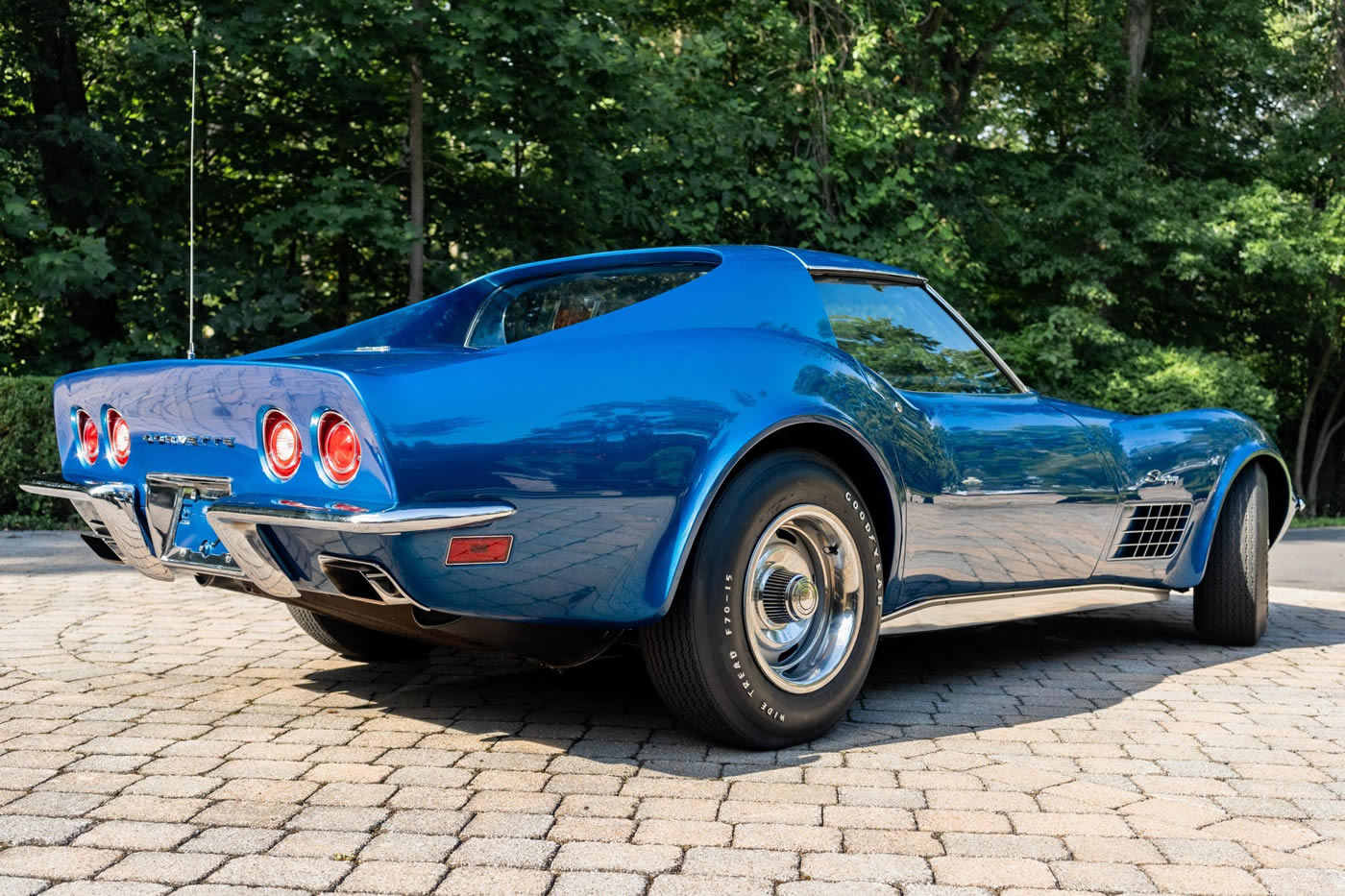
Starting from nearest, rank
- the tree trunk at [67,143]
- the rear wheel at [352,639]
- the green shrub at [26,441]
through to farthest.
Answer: the rear wheel at [352,639]
the green shrub at [26,441]
the tree trunk at [67,143]

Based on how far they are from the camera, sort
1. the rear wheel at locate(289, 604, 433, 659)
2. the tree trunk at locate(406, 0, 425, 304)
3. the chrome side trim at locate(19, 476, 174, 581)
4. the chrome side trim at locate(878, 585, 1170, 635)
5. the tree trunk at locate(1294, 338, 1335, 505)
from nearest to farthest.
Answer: the chrome side trim at locate(19, 476, 174, 581) < the chrome side trim at locate(878, 585, 1170, 635) < the rear wheel at locate(289, 604, 433, 659) < the tree trunk at locate(406, 0, 425, 304) < the tree trunk at locate(1294, 338, 1335, 505)

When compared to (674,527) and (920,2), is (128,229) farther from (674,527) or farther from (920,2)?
(674,527)

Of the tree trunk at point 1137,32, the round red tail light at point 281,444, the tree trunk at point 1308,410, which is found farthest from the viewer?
the tree trunk at point 1308,410

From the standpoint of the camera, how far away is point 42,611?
6.21m

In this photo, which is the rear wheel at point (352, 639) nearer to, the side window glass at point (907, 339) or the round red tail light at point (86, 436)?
A: the round red tail light at point (86, 436)

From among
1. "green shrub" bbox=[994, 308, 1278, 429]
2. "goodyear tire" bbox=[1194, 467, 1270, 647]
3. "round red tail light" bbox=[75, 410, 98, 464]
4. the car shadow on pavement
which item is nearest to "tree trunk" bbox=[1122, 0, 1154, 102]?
"green shrub" bbox=[994, 308, 1278, 429]

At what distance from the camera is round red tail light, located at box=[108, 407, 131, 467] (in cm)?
383

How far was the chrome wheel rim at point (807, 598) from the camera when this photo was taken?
3.81 meters

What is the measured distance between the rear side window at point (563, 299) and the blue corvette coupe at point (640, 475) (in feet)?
0.04

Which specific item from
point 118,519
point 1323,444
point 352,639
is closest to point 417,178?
point 352,639

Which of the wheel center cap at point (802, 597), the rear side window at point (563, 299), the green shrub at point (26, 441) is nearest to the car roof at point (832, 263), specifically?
the rear side window at point (563, 299)

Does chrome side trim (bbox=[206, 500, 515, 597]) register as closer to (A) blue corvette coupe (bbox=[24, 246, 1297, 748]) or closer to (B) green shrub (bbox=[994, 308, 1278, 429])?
(A) blue corvette coupe (bbox=[24, 246, 1297, 748])

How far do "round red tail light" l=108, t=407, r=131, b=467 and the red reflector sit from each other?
1186 millimetres

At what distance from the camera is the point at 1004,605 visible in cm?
457
